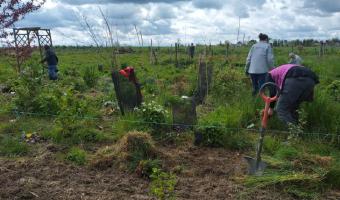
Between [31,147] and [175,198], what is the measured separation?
2.66 metres

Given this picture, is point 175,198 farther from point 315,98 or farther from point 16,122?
point 16,122

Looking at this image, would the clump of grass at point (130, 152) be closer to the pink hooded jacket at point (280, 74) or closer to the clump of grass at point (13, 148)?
the clump of grass at point (13, 148)

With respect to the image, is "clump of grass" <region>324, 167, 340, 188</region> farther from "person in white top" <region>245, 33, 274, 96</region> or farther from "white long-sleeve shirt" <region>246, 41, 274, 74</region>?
"white long-sleeve shirt" <region>246, 41, 274, 74</region>

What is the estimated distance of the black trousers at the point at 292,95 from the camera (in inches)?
225

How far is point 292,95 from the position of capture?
5.76m

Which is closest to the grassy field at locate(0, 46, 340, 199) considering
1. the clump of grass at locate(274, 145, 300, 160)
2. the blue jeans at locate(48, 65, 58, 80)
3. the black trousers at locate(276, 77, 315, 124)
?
the clump of grass at locate(274, 145, 300, 160)

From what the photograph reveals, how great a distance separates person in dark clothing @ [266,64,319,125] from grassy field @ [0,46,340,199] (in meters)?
0.22

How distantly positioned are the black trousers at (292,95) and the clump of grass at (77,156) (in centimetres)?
271

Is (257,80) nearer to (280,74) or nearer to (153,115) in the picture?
(280,74)

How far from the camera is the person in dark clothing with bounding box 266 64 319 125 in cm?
570

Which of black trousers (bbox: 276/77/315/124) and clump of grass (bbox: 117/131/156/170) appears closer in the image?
clump of grass (bbox: 117/131/156/170)

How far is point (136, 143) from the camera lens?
5.07 metres

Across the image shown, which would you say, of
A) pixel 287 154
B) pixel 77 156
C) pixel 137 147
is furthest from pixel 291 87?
pixel 77 156

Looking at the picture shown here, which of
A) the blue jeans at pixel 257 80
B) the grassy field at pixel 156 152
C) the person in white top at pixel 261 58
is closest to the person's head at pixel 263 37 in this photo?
the person in white top at pixel 261 58
